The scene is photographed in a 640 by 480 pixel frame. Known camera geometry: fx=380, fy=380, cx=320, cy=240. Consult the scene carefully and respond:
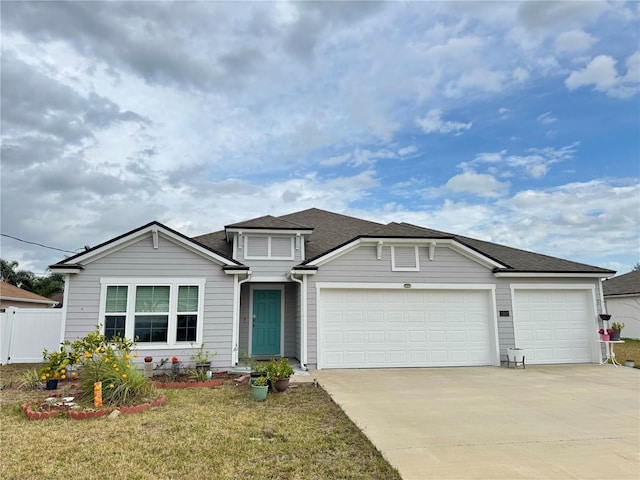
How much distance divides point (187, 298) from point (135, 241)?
2021mm

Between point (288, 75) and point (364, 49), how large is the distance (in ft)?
8.06

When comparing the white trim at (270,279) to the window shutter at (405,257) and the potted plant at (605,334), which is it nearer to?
the window shutter at (405,257)

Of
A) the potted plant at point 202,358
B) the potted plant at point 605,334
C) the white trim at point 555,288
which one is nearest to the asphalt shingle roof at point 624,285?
the white trim at point 555,288

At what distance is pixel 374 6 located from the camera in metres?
9.23

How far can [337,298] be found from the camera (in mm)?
10766

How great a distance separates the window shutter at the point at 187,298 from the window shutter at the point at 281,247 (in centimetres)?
269

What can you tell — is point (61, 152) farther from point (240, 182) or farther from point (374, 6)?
point (374, 6)

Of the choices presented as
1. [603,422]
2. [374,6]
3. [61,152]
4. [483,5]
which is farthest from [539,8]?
[61,152]

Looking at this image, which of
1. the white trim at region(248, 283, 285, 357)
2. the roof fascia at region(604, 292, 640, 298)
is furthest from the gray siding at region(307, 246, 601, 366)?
the roof fascia at region(604, 292, 640, 298)

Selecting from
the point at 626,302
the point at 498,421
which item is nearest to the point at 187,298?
the point at 498,421

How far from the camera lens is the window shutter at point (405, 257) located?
11.0 meters

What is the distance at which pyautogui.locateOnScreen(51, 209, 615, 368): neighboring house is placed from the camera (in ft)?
31.6

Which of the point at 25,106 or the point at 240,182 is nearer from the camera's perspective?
the point at 25,106

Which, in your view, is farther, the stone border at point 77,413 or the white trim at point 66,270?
the white trim at point 66,270
